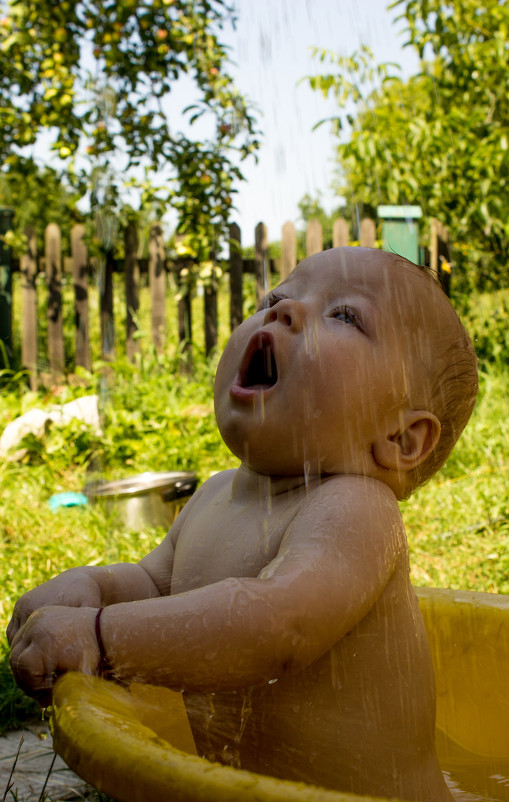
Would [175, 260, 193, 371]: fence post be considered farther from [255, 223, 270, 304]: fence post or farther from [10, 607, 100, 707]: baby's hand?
[10, 607, 100, 707]: baby's hand

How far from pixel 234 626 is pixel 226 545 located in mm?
344

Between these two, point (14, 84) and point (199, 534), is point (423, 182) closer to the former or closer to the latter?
point (14, 84)

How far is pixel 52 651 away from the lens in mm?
976

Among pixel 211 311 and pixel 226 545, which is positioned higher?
pixel 211 311

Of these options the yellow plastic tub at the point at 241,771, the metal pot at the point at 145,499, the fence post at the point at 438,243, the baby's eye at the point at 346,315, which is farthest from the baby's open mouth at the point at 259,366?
the fence post at the point at 438,243

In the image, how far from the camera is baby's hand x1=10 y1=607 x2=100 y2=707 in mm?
973

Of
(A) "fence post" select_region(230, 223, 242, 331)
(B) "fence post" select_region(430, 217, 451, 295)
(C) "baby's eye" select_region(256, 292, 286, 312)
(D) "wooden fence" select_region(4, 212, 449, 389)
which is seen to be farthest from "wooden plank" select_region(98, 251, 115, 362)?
(C) "baby's eye" select_region(256, 292, 286, 312)

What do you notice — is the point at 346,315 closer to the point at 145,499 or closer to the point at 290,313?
the point at 290,313

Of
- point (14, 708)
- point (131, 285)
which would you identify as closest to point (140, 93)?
point (131, 285)

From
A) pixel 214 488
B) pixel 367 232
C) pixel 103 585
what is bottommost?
pixel 103 585

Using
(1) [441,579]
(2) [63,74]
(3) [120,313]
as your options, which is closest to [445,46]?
(2) [63,74]

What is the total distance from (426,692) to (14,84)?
649 cm

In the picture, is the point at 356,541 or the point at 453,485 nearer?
the point at 356,541

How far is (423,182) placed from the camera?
5.62m
